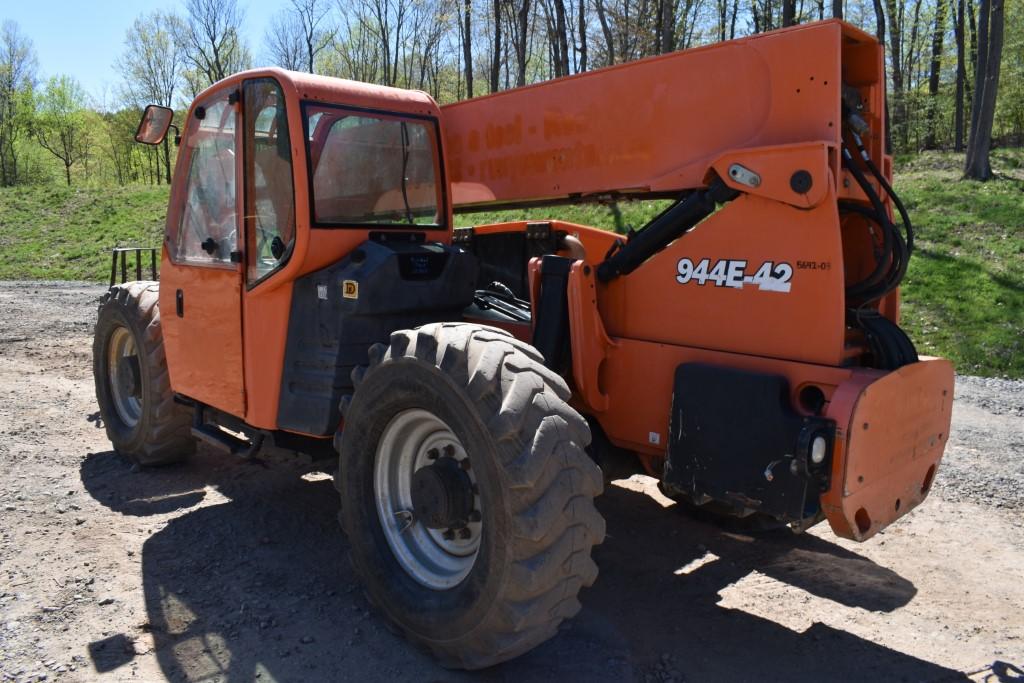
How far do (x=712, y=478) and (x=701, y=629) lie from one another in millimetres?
913

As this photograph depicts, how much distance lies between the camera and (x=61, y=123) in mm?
51094

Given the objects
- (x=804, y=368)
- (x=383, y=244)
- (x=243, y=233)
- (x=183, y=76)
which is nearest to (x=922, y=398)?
(x=804, y=368)

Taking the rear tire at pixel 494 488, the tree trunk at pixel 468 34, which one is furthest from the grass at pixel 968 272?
the tree trunk at pixel 468 34

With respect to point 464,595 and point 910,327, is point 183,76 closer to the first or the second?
point 910,327

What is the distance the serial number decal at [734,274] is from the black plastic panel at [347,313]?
4.37 feet

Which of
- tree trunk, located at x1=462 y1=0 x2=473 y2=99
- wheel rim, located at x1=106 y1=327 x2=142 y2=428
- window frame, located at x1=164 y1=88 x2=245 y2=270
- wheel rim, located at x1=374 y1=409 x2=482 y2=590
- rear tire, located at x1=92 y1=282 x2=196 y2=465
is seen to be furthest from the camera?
tree trunk, located at x1=462 y1=0 x2=473 y2=99

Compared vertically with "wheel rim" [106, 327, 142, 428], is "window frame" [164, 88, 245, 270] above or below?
above

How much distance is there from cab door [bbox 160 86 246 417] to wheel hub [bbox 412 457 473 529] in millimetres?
1615

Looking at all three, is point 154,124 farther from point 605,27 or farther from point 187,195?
point 605,27

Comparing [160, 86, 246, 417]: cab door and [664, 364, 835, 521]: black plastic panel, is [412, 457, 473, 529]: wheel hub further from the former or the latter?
[160, 86, 246, 417]: cab door

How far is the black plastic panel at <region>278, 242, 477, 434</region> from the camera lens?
13.5 feet

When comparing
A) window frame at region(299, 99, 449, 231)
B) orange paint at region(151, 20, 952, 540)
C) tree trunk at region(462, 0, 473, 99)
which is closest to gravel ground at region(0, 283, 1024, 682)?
orange paint at region(151, 20, 952, 540)

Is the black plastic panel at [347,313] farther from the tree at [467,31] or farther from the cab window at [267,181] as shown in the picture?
the tree at [467,31]

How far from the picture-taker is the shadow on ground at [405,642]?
3.46 metres
